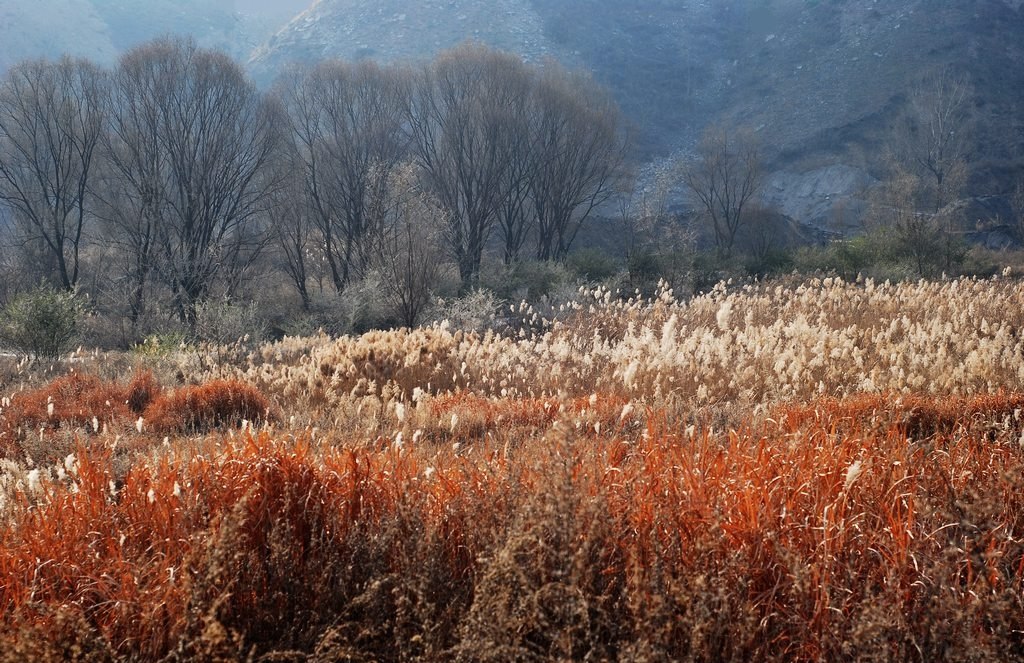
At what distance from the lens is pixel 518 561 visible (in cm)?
245

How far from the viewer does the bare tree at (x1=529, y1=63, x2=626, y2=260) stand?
28328 millimetres

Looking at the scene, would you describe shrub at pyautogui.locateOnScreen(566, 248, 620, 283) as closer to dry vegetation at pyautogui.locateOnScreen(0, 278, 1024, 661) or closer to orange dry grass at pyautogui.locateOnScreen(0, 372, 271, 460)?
orange dry grass at pyautogui.locateOnScreen(0, 372, 271, 460)

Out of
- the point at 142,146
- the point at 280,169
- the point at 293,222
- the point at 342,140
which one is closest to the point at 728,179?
the point at 342,140

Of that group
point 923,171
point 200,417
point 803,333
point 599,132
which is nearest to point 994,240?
point 923,171

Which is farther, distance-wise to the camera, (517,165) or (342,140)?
(517,165)

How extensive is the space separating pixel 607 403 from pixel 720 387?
4.53 ft

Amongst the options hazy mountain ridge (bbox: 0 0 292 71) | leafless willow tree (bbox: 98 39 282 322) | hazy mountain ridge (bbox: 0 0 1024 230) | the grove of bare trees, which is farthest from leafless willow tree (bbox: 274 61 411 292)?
hazy mountain ridge (bbox: 0 0 292 71)

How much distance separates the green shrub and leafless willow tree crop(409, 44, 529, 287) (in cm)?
1531

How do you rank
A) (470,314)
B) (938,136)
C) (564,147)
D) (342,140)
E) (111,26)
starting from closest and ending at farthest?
(470,314)
(342,140)
(564,147)
(938,136)
(111,26)

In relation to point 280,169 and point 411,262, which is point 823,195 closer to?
point 280,169

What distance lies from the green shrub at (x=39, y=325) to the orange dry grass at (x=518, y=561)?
11.6 metres

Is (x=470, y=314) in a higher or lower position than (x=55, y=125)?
lower

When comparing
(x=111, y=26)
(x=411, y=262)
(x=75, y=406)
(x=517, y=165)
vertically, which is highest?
(x=111, y=26)

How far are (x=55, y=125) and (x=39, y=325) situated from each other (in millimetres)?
14082
